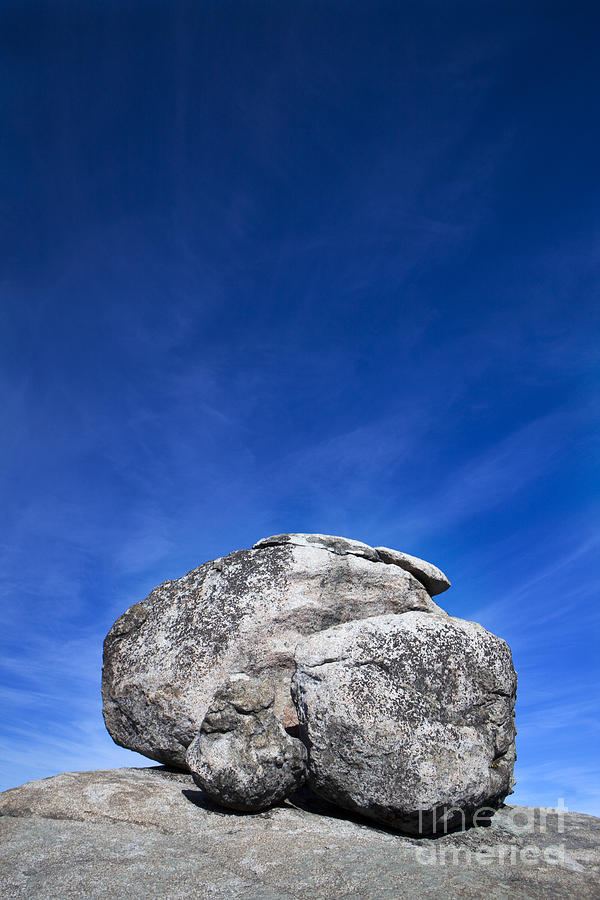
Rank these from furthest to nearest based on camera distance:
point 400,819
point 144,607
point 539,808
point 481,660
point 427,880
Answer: point 144,607, point 539,808, point 481,660, point 400,819, point 427,880

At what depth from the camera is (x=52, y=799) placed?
885cm

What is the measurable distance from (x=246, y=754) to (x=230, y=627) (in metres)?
2.32

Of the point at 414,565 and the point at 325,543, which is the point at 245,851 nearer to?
the point at 325,543

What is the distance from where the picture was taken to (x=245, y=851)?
7547 mm

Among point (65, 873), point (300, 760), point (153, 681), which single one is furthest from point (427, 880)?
Result: point (153, 681)

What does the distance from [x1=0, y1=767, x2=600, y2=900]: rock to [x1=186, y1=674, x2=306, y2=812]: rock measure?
34 centimetres

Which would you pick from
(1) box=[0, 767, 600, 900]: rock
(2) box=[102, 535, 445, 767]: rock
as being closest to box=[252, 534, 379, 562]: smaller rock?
(2) box=[102, 535, 445, 767]: rock

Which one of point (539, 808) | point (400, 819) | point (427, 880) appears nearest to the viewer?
point (427, 880)

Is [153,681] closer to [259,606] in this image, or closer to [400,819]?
[259,606]

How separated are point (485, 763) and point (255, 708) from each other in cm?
322

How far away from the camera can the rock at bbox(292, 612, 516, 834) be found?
8.52 m

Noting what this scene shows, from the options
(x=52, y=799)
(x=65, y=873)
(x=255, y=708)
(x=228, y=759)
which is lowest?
(x=65, y=873)

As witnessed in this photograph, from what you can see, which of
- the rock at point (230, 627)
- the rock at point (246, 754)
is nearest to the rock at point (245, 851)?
the rock at point (246, 754)

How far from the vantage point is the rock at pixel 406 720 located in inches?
336
